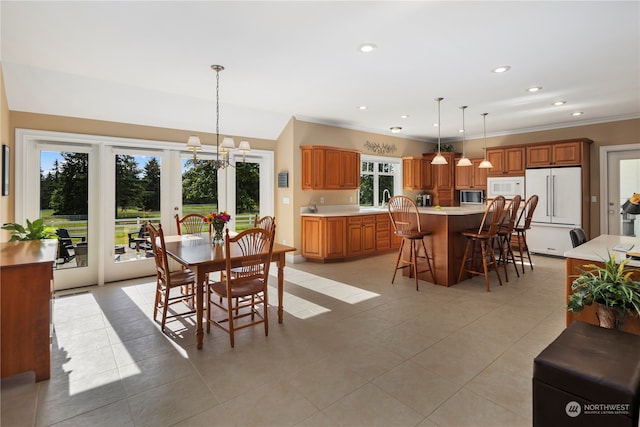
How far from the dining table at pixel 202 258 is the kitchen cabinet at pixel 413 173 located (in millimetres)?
5268

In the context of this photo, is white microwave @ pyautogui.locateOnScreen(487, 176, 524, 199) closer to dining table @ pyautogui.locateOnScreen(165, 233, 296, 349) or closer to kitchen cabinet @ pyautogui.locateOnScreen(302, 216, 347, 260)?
kitchen cabinet @ pyautogui.locateOnScreen(302, 216, 347, 260)

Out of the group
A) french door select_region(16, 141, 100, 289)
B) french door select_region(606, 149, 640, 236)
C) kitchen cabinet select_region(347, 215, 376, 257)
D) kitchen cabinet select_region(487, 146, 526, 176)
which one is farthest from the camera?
kitchen cabinet select_region(487, 146, 526, 176)

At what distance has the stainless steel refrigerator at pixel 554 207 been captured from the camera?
19.9 ft

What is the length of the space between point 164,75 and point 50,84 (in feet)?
4.46

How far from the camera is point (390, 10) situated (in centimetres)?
248

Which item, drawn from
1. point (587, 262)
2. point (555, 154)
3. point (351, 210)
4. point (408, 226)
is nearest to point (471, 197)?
point (555, 154)

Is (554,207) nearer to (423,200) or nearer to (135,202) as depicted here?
(423,200)

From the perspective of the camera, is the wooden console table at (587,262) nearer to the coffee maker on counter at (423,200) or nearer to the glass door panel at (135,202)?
the glass door panel at (135,202)

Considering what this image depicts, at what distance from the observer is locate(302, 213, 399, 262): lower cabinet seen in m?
5.85

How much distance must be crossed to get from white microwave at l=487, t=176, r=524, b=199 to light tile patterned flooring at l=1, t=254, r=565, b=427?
10.9 feet

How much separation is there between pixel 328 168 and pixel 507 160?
3899mm

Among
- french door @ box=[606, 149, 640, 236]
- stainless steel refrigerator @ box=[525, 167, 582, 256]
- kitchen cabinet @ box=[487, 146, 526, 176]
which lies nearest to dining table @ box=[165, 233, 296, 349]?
stainless steel refrigerator @ box=[525, 167, 582, 256]

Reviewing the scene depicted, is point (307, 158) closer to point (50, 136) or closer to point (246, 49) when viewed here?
point (246, 49)

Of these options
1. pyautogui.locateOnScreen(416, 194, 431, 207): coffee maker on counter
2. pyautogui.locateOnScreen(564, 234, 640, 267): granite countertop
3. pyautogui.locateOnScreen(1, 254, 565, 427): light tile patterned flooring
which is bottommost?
pyautogui.locateOnScreen(1, 254, 565, 427): light tile patterned flooring
